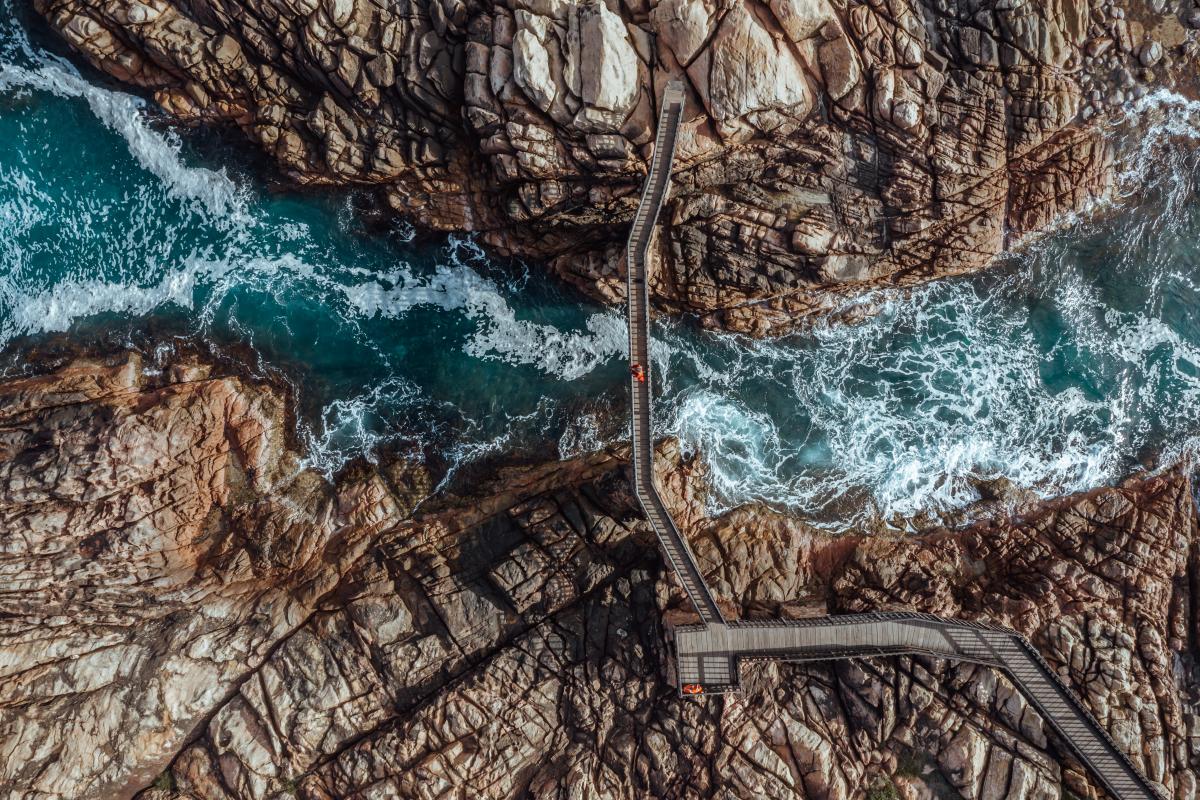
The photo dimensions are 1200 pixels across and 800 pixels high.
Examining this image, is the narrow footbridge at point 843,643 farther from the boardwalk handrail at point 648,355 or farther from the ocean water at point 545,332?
the ocean water at point 545,332

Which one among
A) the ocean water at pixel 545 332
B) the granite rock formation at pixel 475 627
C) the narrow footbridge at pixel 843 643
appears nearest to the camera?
the narrow footbridge at pixel 843 643

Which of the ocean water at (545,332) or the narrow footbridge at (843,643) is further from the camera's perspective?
the ocean water at (545,332)

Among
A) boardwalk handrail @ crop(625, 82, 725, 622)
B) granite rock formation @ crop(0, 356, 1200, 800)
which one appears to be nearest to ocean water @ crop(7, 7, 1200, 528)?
granite rock formation @ crop(0, 356, 1200, 800)

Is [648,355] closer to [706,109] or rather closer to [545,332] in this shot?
[545,332]

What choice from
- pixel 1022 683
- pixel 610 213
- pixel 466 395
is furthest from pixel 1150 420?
pixel 466 395

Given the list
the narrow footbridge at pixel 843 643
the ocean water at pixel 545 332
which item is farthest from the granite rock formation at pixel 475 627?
the ocean water at pixel 545 332

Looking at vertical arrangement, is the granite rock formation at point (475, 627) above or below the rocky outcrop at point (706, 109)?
below

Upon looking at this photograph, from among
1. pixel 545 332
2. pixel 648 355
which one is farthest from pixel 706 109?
pixel 545 332
